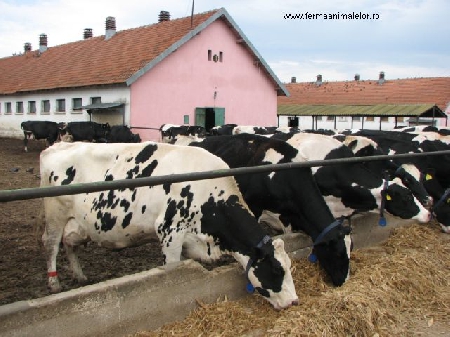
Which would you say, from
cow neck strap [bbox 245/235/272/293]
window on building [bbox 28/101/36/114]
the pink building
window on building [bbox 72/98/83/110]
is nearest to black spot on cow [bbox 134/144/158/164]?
cow neck strap [bbox 245/235/272/293]

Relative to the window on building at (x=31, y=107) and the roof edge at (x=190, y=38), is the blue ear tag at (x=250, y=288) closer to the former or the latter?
the roof edge at (x=190, y=38)

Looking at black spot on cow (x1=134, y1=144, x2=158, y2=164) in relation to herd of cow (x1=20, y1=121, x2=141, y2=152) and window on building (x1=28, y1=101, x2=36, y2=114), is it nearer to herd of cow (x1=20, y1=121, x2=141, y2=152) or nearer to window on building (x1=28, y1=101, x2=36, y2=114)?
herd of cow (x1=20, y1=121, x2=141, y2=152)

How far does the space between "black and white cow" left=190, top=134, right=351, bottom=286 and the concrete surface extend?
3.32ft

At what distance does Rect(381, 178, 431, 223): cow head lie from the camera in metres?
5.78

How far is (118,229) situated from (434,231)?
4.98m

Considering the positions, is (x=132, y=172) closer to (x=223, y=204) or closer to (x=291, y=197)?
(x=223, y=204)

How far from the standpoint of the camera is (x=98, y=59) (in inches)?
987

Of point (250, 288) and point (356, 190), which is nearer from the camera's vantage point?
point (250, 288)

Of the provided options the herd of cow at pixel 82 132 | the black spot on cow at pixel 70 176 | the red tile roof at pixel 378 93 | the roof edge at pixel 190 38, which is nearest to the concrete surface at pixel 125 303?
the black spot on cow at pixel 70 176

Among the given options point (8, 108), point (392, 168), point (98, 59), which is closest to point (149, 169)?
point (392, 168)

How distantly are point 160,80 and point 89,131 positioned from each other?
157 inches

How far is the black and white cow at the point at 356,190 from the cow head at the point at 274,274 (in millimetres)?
2275

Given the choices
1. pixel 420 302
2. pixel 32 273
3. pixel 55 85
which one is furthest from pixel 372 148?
pixel 55 85

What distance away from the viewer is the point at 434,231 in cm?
716
